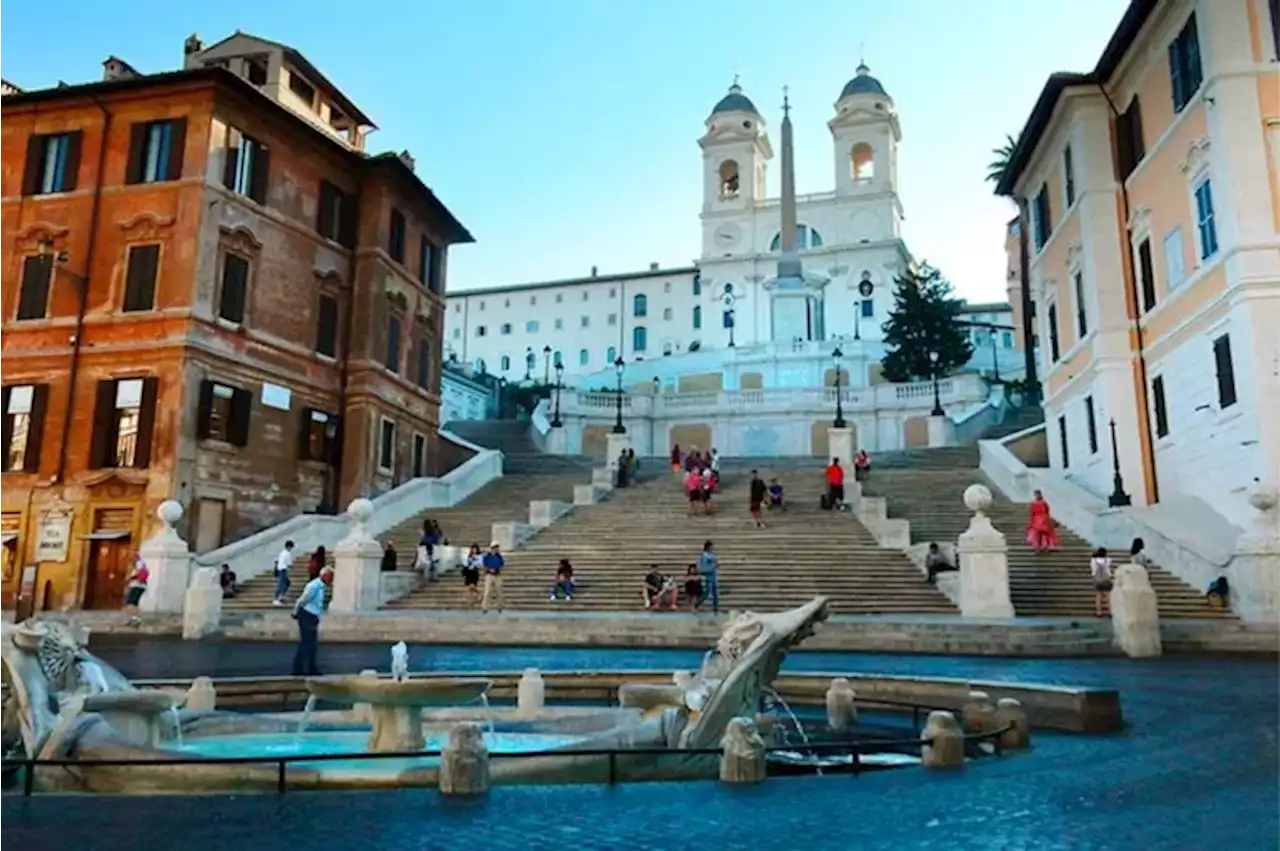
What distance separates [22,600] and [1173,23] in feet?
103

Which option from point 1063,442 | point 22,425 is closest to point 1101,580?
point 1063,442

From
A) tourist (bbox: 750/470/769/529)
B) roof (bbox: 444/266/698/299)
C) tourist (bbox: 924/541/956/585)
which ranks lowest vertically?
tourist (bbox: 924/541/956/585)

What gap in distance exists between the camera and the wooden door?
1012 inches

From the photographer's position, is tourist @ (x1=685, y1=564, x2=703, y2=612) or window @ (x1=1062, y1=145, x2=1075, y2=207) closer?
tourist @ (x1=685, y1=564, x2=703, y2=612)

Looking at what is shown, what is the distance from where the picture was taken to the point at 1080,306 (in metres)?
29.0

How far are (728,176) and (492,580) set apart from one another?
84.5 metres

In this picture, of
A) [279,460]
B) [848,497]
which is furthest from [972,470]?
[279,460]

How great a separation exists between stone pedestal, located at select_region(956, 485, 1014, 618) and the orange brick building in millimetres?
19436

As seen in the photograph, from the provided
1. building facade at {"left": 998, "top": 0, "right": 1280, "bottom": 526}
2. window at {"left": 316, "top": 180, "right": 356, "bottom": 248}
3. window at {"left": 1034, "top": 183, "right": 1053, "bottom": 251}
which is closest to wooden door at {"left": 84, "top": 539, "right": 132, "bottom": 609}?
window at {"left": 316, "top": 180, "right": 356, "bottom": 248}

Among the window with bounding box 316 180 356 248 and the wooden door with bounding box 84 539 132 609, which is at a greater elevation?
the window with bounding box 316 180 356 248

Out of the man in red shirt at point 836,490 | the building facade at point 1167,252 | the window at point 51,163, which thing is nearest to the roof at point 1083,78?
the building facade at point 1167,252

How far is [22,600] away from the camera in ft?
83.4

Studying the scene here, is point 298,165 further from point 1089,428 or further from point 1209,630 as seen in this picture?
point 1209,630

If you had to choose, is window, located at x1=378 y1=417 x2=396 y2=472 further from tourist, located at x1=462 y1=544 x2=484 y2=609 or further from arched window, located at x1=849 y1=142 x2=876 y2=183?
arched window, located at x1=849 y1=142 x2=876 y2=183
